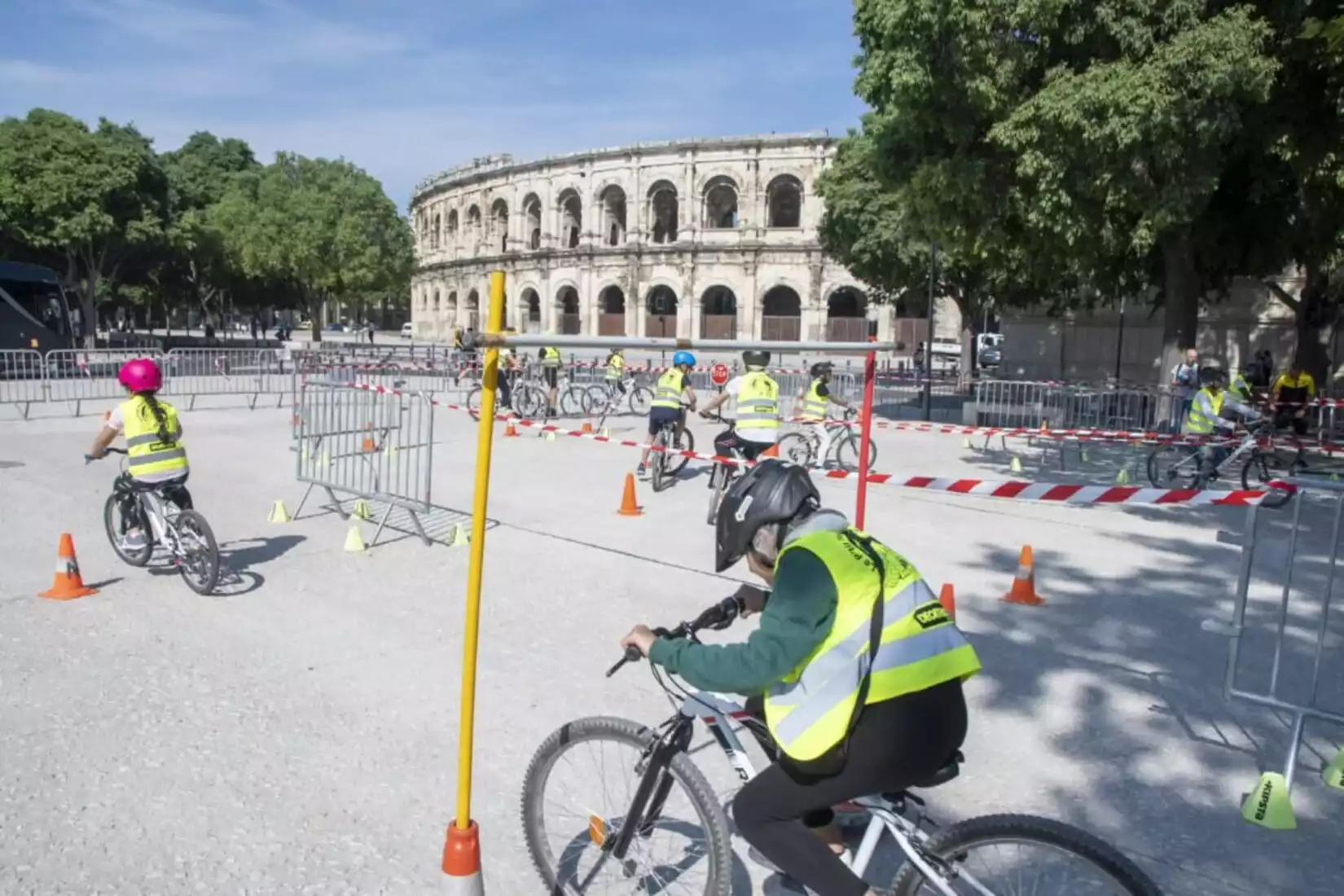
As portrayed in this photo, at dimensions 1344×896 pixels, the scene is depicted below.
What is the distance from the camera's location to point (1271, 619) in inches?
287

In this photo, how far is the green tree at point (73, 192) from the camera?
111ft

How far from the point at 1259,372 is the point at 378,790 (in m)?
25.0

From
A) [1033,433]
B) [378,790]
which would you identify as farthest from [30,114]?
[378,790]

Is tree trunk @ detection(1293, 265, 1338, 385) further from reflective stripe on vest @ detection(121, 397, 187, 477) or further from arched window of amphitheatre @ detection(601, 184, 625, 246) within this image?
arched window of amphitheatre @ detection(601, 184, 625, 246)

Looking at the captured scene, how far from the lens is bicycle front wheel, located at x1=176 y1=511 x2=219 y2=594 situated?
23.1ft

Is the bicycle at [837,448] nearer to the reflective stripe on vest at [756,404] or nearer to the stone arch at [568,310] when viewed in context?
the reflective stripe on vest at [756,404]

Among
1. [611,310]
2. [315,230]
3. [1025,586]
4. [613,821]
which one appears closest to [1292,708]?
[1025,586]

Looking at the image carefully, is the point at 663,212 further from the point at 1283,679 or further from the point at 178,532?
the point at 1283,679

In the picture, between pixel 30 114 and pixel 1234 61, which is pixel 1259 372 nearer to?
pixel 1234 61

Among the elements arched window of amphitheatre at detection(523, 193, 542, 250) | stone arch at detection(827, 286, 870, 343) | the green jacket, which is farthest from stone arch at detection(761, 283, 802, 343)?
the green jacket

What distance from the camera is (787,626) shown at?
2.55 m

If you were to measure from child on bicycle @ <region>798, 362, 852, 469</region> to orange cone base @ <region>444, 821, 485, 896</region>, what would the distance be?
10014 mm

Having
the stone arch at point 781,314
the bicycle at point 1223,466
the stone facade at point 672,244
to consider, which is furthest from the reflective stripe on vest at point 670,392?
the stone arch at point 781,314

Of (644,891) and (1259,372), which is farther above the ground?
(1259,372)
